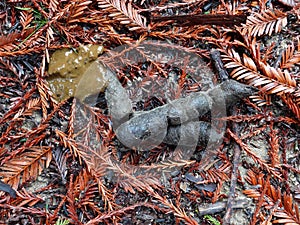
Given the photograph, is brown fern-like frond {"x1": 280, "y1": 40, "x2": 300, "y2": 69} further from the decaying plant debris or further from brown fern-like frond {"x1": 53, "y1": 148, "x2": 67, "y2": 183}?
brown fern-like frond {"x1": 53, "y1": 148, "x2": 67, "y2": 183}

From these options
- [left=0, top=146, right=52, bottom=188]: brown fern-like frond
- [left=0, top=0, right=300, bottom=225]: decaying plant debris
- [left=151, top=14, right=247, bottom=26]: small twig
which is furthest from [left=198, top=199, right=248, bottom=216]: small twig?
[left=151, top=14, right=247, bottom=26]: small twig

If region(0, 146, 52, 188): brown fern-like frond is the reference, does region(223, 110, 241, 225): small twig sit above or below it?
below

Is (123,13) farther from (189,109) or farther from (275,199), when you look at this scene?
(275,199)

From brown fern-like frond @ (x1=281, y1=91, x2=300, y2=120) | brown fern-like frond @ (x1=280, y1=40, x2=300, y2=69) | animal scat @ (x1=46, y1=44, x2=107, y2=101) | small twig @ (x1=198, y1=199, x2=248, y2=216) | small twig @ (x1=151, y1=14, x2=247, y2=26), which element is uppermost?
small twig @ (x1=151, y1=14, x2=247, y2=26)

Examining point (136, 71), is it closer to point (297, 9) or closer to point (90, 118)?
point (90, 118)

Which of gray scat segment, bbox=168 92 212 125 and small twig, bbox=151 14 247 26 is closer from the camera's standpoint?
gray scat segment, bbox=168 92 212 125

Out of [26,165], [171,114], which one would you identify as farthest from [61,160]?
[171,114]
